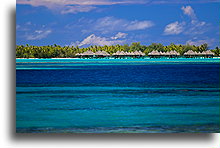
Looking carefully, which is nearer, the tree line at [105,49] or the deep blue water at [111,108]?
the deep blue water at [111,108]

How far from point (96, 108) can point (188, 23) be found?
247cm

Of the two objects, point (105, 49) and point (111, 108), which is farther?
point (105, 49)

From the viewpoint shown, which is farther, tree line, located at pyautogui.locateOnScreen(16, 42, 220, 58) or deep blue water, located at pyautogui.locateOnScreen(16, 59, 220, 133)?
tree line, located at pyautogui.locateOnScreen(16, 42, 220, 58)

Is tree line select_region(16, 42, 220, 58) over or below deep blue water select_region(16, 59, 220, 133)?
over

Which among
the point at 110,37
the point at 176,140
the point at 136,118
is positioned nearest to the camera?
the point at 176,140

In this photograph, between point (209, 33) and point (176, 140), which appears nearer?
point (176, 140)

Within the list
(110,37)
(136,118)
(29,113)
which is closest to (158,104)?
(136,118)

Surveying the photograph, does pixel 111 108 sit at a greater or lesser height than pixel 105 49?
lesser

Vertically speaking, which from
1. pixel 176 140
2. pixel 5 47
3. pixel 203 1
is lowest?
pixel 176 140

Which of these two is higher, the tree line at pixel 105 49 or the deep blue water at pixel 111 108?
the tree line at pixel 105 49

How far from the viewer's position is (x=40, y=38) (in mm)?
9219

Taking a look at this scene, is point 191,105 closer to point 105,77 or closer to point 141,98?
point 141,98

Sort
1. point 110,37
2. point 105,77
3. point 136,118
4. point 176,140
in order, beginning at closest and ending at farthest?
point 176,140
point 136,118
point 110,37
point 105,77

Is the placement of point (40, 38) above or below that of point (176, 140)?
above
